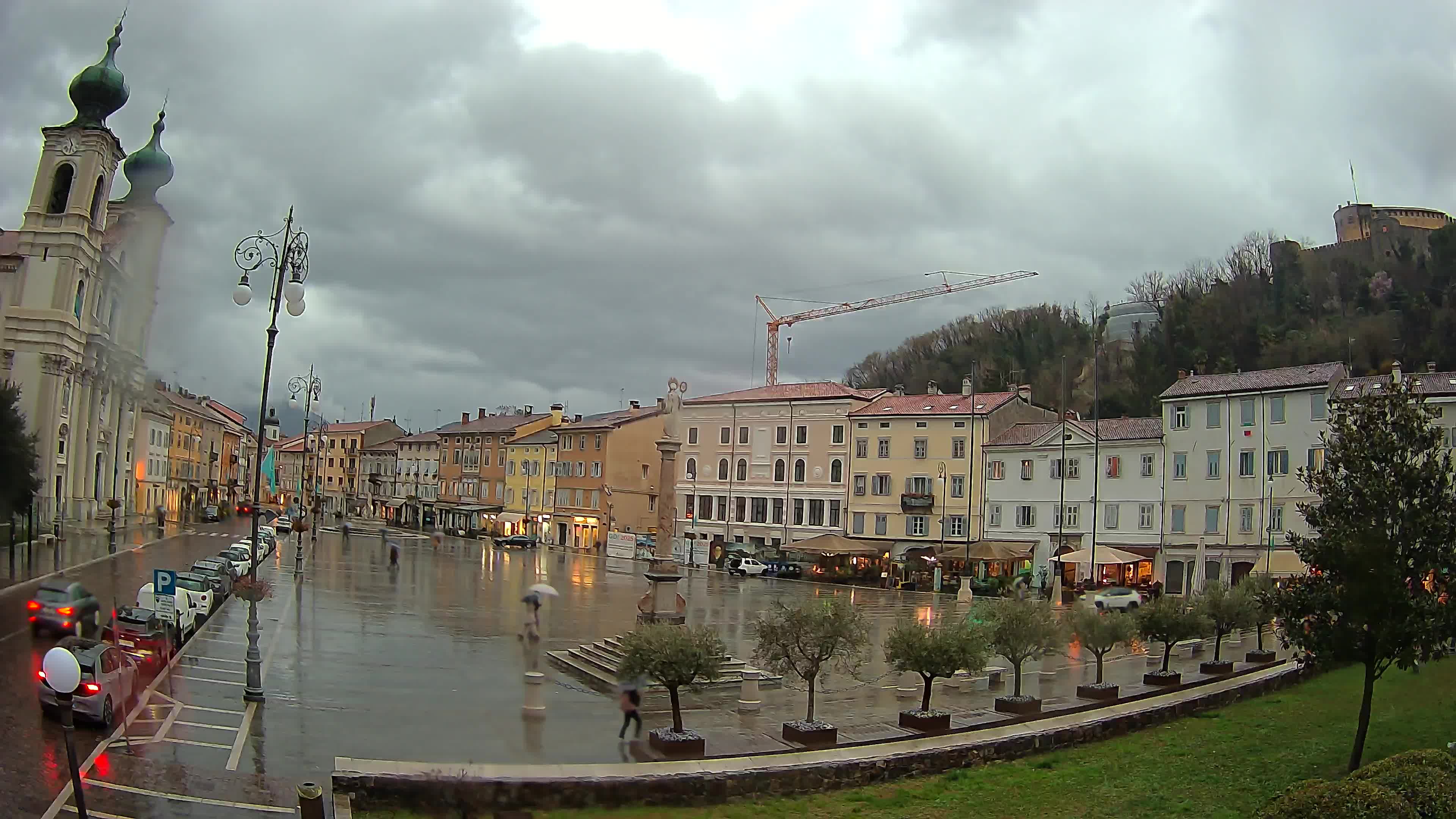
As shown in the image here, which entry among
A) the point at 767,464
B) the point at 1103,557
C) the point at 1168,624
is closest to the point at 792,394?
the point at 767,464

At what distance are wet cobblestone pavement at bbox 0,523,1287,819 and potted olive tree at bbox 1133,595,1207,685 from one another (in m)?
1.30

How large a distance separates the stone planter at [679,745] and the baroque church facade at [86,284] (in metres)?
9.09

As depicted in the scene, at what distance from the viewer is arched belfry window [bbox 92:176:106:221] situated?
11.4 m

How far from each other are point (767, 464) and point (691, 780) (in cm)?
5879

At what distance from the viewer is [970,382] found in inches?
2522

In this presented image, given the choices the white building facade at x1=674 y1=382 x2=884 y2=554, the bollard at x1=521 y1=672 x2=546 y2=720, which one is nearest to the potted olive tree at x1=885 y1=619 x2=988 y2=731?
the bollard at x1=521 y1=672 x2=546 y2=720

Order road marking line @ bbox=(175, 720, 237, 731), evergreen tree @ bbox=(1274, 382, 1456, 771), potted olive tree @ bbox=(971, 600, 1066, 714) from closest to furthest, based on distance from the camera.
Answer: evergreen tree @ bbox=(1274, 382, 1456, 771), road marking line @ bbox=(175, 720, 237, 731), potted olive tree @ bbox=(971, 600, 1066, 714)

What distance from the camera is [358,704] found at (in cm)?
Result: 1944

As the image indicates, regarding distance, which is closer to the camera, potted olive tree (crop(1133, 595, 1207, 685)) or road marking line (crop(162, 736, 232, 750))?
road marking line (crop(162, 736, 232, 750))

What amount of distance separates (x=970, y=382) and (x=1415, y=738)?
48.7 meters

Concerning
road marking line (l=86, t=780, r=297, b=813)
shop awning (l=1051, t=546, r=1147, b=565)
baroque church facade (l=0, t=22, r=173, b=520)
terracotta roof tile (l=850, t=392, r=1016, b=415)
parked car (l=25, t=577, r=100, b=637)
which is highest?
terracotta roof tile (l=850, t=392, r=1016, b=415)

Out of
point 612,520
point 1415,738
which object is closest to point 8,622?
point 1415,738

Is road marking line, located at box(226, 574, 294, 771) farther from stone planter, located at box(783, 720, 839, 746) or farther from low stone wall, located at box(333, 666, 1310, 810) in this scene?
stone planter, located at box(783, 720, 839, 746)

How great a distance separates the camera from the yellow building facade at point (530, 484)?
90938 millimetres
